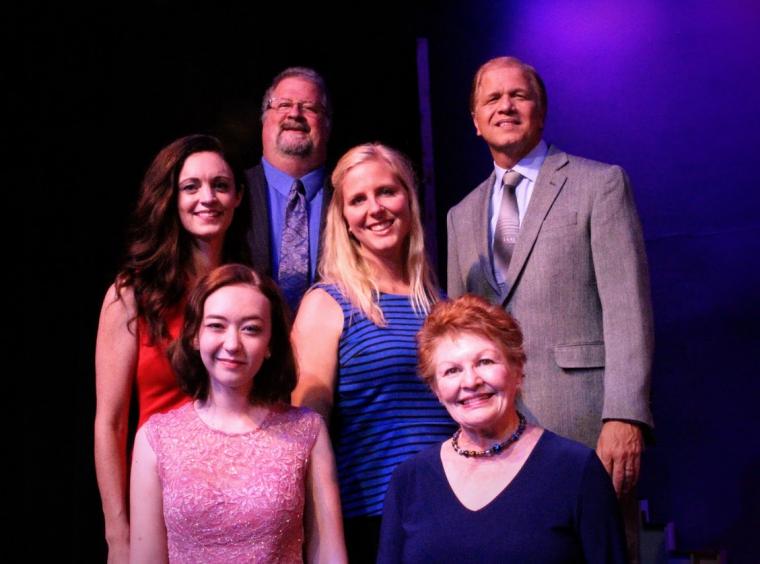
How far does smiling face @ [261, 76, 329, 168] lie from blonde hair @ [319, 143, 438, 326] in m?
0.64

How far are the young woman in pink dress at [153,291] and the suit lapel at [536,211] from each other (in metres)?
0.82

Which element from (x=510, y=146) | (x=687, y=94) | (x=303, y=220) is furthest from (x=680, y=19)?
(x=303, y=220)

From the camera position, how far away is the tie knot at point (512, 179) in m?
2.99

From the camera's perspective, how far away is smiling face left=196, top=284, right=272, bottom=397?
229cm

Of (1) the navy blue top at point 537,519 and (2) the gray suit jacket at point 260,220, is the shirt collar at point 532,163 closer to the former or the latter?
(2) the gray suit jacket at point 260,220

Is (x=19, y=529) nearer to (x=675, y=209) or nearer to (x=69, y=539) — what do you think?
(x=69, y=539)

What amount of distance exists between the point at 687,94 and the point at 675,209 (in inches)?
19.2

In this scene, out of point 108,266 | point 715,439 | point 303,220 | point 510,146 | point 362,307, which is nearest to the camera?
point 362,307

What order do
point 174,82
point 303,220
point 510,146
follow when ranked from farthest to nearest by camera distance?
1. point 174,82
2. point 303,220
3. point 510,146

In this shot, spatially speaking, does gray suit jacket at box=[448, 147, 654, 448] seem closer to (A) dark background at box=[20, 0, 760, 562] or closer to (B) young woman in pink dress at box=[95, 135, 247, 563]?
(B) young woman in pink dress at box=[95, 135, 247, 563]

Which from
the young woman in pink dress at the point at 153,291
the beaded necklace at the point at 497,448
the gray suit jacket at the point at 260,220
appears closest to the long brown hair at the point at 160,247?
the young woman in pink dress at the point at 153,291

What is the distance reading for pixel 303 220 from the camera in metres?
3.24

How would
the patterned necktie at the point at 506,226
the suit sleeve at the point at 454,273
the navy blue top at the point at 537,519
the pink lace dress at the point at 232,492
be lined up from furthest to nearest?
the suit sleeve at the point at 454,273
the patterned necktie at the point at 506,226
the pink lace dress at the point at 232,492
the navy blue top at the point at 537,519

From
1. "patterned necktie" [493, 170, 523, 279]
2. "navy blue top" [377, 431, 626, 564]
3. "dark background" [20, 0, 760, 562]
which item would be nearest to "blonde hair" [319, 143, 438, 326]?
"patterned necktie" [493, 170, 523, 279]
